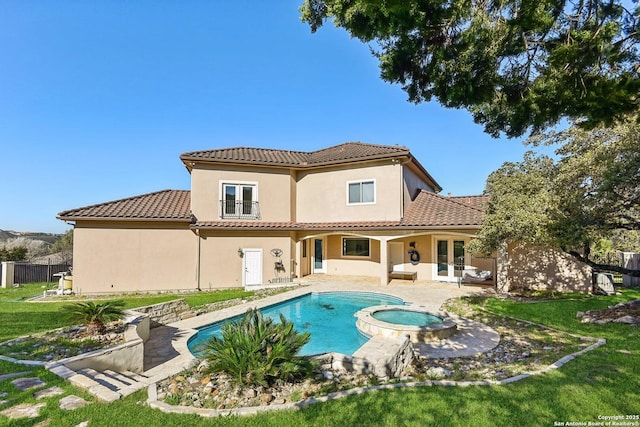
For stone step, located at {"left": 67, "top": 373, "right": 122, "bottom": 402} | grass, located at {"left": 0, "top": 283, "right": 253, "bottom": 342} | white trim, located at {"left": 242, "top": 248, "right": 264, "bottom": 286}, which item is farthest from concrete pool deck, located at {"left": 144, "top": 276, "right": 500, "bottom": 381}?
white trim, located at {"left": 242, "top": 248, "right": 264, "bottom": 286}

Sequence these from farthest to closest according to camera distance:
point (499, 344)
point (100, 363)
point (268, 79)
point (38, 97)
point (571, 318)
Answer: point (268, 79), point (38, 97), point (571, 318), point (499, 344), point (100, 363)

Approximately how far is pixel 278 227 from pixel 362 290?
6610 millimetres

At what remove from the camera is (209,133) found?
26.3 m

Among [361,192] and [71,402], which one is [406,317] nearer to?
[361,192]

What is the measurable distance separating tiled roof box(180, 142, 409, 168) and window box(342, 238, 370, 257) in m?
6.05

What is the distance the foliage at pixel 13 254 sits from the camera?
24.1 meters

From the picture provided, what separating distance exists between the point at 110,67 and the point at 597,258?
86.4 feet

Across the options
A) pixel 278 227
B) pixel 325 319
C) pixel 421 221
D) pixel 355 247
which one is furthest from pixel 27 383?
pixel 355 247

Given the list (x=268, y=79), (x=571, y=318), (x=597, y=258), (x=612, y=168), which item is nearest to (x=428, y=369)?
(x=571, y=318)

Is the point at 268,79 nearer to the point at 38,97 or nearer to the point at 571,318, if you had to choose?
the point at 38,97

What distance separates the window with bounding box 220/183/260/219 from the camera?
1886 centimetres

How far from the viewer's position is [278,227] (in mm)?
18766

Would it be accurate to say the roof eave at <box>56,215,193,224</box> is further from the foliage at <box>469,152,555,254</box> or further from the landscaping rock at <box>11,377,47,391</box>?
the foliage at <box>469,152,555,254</box>

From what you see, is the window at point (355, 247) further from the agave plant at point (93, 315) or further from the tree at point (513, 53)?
the tree at point (513, 53)
